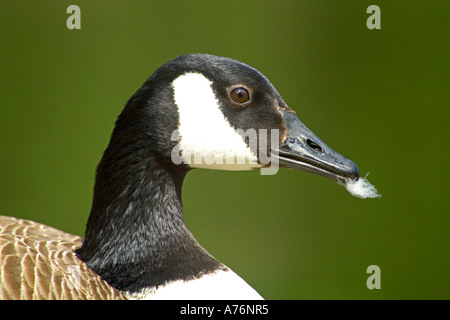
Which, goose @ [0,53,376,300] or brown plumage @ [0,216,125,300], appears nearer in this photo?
brown plumage @ [0,216,125,300]

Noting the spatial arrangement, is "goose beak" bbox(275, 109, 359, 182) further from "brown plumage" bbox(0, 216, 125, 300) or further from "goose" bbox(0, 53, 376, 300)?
"brown plumage" bbox(0, 216, 125, 300)

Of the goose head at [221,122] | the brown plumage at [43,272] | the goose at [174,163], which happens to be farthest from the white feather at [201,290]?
the goose head at [221,122]

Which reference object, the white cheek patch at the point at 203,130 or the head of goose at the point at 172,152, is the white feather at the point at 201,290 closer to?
the head of goose at the point at 172,152

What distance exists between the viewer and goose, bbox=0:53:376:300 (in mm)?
1562

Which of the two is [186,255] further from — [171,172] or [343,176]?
[343,176]

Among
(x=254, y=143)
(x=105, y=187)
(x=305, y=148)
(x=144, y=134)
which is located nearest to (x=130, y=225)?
(x=105, y=187)

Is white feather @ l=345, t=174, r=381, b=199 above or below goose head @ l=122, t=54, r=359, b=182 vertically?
below

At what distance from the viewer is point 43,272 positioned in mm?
1438

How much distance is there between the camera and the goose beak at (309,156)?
1558mm

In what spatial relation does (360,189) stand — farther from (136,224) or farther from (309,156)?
(136,224)

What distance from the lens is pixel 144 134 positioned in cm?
158

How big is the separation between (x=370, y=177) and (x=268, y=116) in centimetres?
230

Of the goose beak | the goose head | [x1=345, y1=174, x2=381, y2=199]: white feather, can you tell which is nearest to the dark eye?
the goose head

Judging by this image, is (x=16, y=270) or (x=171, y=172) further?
(x=171, y=172)
